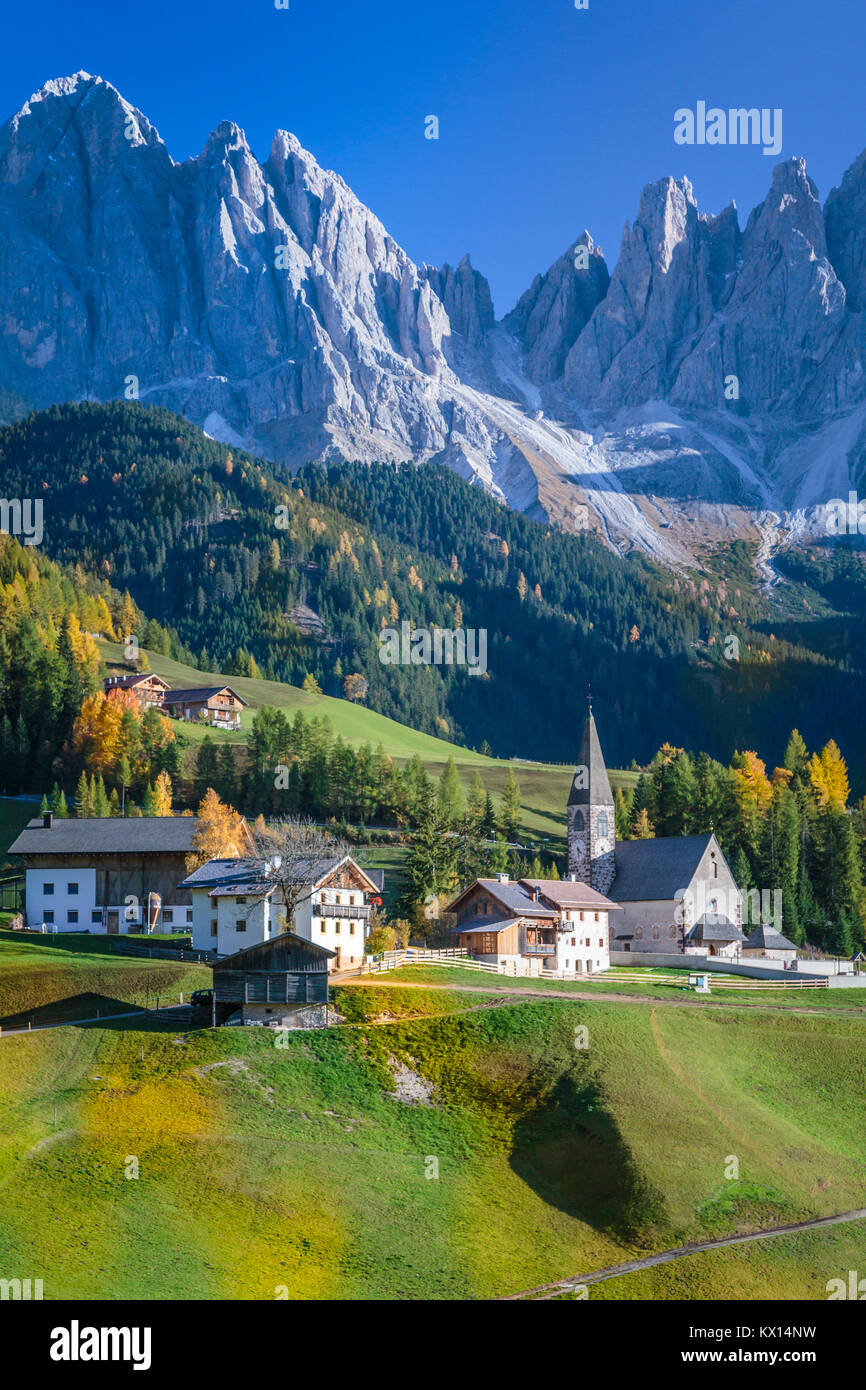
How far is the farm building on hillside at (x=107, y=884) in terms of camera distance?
3930 inches

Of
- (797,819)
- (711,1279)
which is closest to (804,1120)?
(711,1279)

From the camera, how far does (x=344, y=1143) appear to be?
5516 cm

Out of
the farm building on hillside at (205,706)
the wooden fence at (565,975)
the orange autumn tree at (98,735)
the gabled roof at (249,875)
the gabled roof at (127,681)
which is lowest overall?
the wooden fence at (565,975)

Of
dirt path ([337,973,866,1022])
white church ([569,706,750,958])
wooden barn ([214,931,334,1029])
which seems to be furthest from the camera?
white church ([569,706,750,958])

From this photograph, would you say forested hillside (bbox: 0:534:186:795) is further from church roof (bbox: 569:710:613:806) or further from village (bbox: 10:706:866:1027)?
church roof (bbox: 569:710:613:806)

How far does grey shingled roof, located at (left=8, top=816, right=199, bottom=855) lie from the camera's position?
328 feet

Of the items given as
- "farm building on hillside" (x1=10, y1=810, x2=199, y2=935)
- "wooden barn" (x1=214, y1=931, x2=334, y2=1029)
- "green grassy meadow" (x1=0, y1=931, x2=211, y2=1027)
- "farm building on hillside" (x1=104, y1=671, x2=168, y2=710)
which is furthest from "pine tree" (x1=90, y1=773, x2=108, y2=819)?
"wooden barn" (x1=214, y1=931, x2=334, y2=1029)

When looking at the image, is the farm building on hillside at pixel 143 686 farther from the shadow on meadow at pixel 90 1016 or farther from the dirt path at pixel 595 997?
the shadow on meadow at pixel 90 1016

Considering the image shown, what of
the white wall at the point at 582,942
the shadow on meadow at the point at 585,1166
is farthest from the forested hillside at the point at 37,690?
the shadow on meadow at the point at 585,1166

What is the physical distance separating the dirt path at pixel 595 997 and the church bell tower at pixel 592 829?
111ft

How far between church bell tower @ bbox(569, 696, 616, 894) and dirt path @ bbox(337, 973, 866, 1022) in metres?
34.0

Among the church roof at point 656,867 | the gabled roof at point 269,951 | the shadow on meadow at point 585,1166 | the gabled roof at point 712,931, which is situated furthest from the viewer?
the church roof at point 656,867
